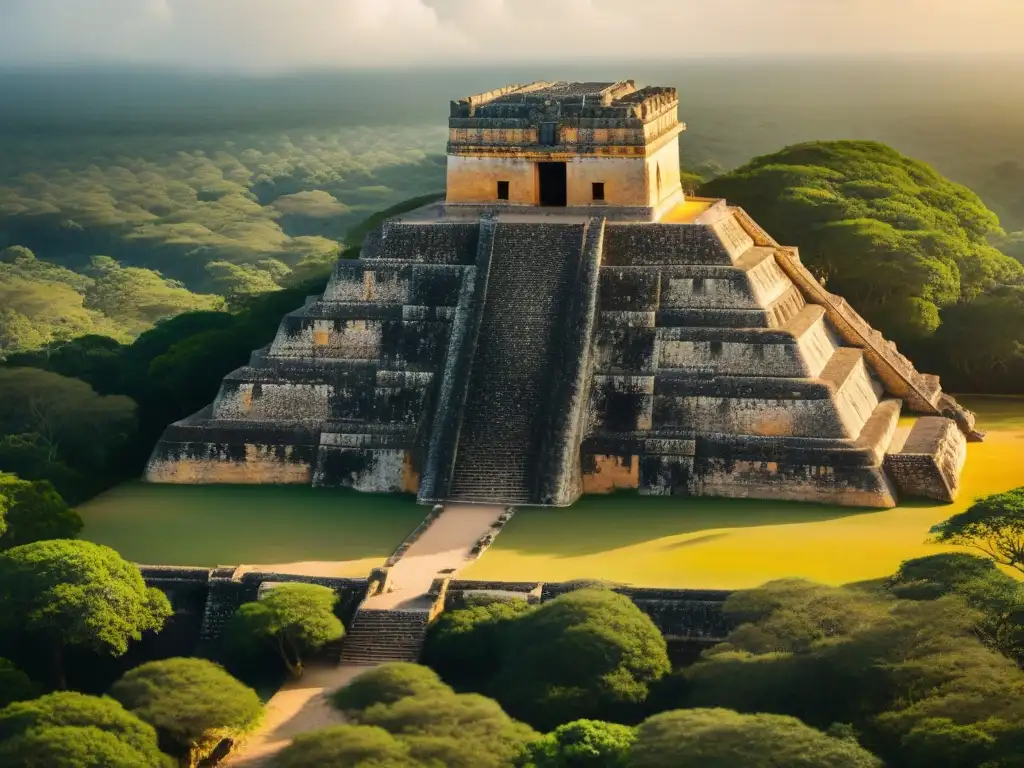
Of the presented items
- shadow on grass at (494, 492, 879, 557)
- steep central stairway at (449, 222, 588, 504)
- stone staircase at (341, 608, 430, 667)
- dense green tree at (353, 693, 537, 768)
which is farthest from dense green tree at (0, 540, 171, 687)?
steep central stairway at (449, 222, 588, 504)

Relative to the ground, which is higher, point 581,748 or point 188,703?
point 188,703

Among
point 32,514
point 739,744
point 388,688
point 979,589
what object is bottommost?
point 739,744

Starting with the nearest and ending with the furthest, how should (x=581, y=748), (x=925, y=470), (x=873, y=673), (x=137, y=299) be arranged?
(x=581, y=748), (x=873, y=673), (x=925, y=470), (x=137, y=299)

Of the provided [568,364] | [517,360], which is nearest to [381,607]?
[568,364]

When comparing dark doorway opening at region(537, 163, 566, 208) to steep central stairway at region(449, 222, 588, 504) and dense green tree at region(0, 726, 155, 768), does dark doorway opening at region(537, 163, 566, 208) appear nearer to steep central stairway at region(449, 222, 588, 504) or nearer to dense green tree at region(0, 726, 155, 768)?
steep central stairway at region(449, 222, 588, 504)

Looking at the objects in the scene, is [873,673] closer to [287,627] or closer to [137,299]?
[287,627]

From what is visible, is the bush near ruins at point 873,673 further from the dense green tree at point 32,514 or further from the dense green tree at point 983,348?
the dense green tree at point 983,348
